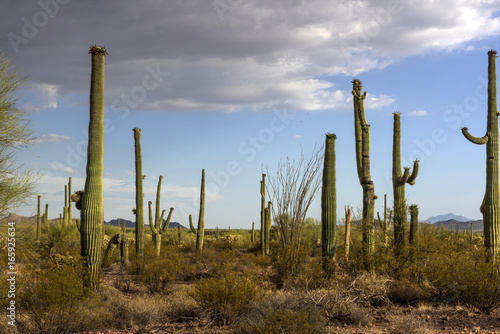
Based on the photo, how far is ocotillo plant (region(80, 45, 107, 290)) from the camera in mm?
12500

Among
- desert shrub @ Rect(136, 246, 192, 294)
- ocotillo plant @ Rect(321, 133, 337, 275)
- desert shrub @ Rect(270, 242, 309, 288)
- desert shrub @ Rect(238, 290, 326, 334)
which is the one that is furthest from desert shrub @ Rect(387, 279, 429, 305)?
desert shrub @ Rect(136, 246, 192, 294)

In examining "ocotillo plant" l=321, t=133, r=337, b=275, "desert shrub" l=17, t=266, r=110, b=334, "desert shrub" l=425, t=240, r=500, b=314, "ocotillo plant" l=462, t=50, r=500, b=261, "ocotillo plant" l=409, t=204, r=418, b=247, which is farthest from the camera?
"ocotillo plant" l=462, t=50, r=500, b=261

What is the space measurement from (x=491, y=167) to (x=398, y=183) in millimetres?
3581

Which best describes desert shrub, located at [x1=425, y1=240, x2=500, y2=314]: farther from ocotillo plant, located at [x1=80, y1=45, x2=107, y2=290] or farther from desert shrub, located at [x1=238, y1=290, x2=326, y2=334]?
ocotillo plant, located at [x1=80, y1=45, x2=107, y2=290]

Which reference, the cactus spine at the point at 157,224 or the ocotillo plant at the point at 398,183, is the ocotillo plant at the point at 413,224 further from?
the cactus spine at the point at 157,224

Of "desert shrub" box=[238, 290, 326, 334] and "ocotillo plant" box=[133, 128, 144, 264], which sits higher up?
"ocotillo plant" box=[133, 128, 144, 264]

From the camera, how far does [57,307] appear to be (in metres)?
9.17

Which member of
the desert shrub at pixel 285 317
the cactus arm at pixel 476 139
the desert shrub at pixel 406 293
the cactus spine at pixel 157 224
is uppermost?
the cactus arm at pixel 476 139

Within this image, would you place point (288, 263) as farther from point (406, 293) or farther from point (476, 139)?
point (476, 139)

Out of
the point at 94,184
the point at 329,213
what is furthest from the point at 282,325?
the point at 329,213

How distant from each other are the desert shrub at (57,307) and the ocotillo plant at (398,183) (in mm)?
9665

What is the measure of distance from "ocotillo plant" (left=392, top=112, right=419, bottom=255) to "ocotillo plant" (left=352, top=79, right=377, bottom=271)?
816 millimetres

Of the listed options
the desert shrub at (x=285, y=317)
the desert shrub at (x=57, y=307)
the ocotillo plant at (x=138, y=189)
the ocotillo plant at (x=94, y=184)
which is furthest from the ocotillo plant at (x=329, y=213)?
the ocotillo plant at (x=138, y=189)

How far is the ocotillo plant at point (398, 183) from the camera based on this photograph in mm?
15140
